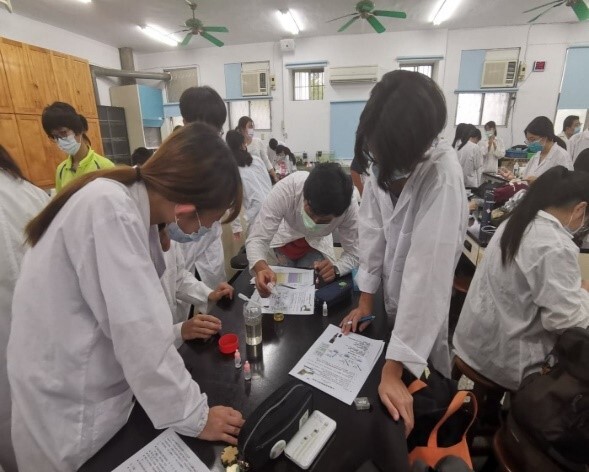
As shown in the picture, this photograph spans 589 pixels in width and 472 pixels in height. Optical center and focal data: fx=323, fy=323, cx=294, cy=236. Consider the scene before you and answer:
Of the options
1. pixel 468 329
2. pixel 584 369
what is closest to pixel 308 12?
pixel 468 329

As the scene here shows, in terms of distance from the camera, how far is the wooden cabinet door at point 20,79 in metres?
4.10

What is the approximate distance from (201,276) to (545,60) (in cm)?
710

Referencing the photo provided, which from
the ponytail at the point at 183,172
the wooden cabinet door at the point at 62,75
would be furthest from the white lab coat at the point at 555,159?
the wooden cabinet door at the point at 62,75

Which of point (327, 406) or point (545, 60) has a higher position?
point (545, 60)

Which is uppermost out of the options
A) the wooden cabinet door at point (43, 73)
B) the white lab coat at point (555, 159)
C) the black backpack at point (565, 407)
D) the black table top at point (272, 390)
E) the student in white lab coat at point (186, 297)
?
the wooden cabinet door at point (43, 73)

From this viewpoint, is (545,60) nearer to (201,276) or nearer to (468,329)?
(468,329)

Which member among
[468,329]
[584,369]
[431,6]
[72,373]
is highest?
[431,6]

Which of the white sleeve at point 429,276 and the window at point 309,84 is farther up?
the window at point 309,84

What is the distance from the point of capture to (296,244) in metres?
1.91

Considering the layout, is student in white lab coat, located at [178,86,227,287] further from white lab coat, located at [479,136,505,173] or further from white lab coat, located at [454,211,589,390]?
white lab coat, located at [479,136,505,173]

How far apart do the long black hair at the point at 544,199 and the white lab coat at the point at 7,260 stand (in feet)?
5.95

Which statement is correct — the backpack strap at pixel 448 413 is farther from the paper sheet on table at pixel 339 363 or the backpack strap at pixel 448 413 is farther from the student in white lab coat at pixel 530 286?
the student in white lab coat at pixel 530 286

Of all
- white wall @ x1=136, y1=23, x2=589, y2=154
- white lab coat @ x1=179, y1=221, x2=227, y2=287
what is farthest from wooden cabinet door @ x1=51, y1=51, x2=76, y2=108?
white lab coat @ x1=179, y1=221, x2=227, y2=287

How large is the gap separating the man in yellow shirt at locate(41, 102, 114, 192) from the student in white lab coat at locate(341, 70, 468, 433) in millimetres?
1942
